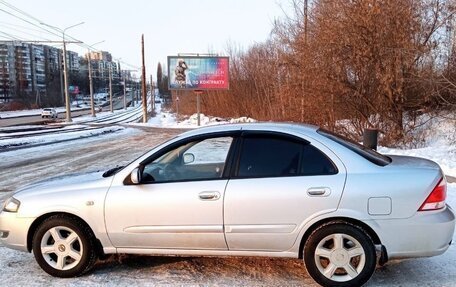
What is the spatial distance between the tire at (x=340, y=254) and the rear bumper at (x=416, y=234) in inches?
6.6

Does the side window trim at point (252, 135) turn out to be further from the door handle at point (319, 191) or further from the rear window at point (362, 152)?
the rear window at point (362, 152)

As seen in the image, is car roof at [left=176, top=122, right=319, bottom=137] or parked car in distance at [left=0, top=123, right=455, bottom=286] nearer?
parked car in distance at [left=0, top=123, right=455, bottom=286]

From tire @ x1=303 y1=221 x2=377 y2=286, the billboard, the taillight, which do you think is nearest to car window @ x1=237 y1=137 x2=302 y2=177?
tire @ x1=303 y1=221 x2=377 y2=286

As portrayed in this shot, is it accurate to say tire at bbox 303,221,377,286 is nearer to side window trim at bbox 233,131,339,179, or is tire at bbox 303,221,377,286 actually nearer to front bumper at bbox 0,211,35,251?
side window trim at bbox 233,131,339,179

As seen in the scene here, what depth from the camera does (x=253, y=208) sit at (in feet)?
12.5

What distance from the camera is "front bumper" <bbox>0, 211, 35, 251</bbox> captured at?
4191 millimetres

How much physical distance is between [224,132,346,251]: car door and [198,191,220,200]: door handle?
4.2 inches

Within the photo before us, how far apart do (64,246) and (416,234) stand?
3355 millimetres

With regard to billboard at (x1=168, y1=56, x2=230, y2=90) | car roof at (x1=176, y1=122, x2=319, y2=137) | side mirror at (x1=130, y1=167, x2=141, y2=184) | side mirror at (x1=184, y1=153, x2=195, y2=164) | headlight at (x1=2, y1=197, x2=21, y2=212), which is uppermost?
billboard at (x1=168, y1=56, x2=230, y2=90)

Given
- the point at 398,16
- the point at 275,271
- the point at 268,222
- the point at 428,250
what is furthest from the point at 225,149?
the point at 398,16

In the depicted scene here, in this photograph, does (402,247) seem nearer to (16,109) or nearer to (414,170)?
(414,170)

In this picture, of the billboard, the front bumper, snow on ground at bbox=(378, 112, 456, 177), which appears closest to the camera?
the front bumper

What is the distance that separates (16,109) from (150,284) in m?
88.0

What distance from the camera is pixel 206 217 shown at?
12.8 feet
